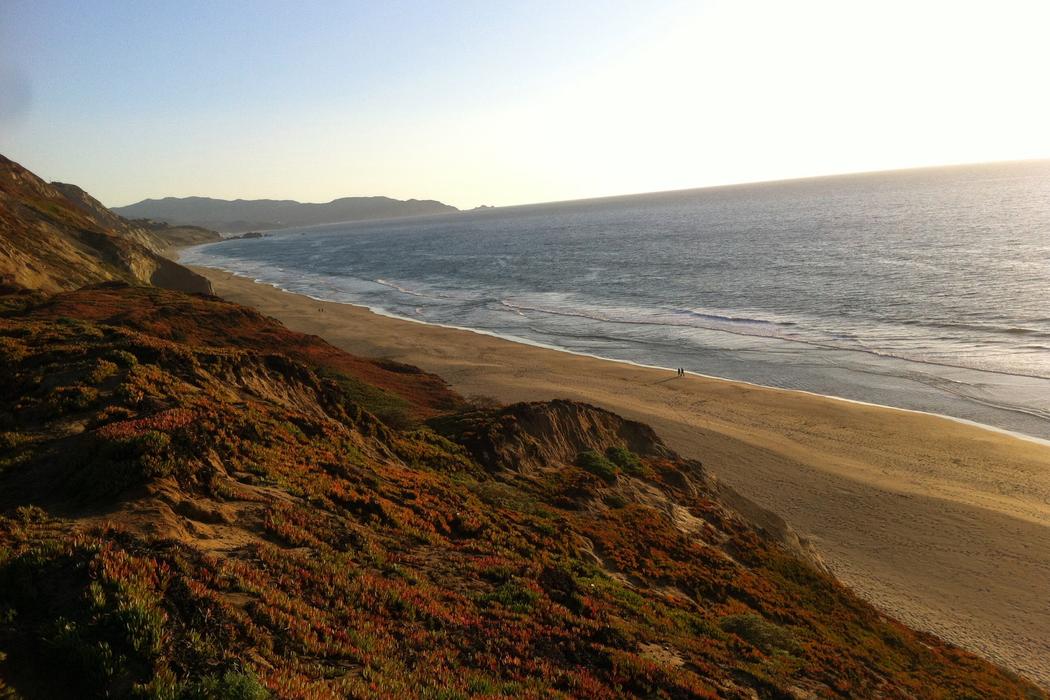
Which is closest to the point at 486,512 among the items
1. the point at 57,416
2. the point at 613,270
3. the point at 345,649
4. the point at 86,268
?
the point at 345,649

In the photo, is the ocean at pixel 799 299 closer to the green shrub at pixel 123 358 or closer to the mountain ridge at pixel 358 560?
the mountain ridge at pixel 358 560

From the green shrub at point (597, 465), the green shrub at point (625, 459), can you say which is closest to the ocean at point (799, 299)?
the green shrub at point (625, 459)

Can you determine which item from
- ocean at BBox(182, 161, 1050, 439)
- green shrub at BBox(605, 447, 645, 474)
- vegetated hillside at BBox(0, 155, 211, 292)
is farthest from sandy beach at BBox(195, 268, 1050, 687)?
vegetated hillside at BBox(0, 155, 211, 292)

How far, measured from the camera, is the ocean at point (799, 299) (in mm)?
40625

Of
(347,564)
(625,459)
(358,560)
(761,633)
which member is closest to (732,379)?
(625,459)

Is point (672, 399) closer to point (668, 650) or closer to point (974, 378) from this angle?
point (974, 378)

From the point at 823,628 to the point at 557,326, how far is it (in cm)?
4866

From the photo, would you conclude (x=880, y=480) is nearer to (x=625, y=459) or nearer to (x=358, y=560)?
(x=625, y=459)

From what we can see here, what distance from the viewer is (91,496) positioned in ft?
28.2

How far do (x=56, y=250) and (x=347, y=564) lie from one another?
49.8 meters

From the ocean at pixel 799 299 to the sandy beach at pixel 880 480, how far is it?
509 centimetres

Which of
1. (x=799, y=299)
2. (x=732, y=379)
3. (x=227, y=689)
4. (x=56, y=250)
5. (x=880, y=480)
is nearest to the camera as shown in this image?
(x=227, y=689)

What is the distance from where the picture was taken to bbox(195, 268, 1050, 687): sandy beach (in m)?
18.1

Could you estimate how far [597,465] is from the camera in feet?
68.0
